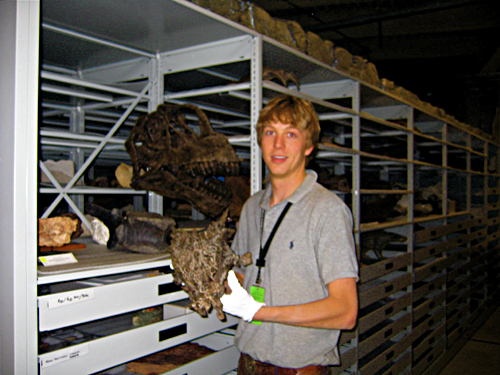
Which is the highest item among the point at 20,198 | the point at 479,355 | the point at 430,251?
the point at 20,198

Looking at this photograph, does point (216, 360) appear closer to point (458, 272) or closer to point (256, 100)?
point (256, 100)

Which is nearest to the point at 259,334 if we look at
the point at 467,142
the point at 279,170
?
the point at 279,170

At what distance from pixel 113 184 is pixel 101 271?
5.81 feet

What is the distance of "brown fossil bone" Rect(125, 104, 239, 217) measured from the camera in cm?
232

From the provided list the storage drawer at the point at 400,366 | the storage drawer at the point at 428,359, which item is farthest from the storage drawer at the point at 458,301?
the storage drawer at the point at 400,366

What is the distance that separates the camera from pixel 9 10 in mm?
1646

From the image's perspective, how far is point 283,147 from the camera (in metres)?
1.83

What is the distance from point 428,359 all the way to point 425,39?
23.0ft

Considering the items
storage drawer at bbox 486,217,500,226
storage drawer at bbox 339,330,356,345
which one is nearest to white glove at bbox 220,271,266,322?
storage drawer at bbox 339,330,356,345

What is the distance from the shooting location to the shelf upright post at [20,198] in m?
1.56

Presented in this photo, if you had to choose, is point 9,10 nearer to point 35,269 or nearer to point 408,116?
point 35,269

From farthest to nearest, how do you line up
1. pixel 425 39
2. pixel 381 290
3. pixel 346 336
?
pixel 425 39 < pixel 381 290 < pixel 346 336

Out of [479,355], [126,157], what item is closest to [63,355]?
[126,157]

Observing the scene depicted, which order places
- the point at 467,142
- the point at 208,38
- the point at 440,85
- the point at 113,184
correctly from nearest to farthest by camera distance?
the point at 208,38
the point at 113,184
the point at 467,142
the point at 440,85
